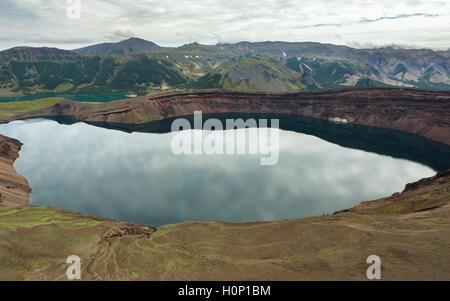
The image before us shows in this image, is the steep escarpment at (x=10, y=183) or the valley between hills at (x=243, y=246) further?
the steep escarpment at (x=10, y=183)

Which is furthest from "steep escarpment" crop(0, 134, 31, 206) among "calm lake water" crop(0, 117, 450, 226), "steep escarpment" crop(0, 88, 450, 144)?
"steep escarpment" crop(0, 88, 450, 144)

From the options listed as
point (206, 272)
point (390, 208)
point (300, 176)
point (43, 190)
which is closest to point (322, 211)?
point (390, 208)

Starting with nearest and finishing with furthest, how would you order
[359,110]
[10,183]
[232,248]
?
1. [232,248]
2. [10,183]
3. [359,110]

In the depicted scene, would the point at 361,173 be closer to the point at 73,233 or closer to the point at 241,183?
the point at 241,183

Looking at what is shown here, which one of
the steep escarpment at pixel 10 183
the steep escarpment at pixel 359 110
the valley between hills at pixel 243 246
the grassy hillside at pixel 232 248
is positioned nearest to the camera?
the grassy hillside at pixel 232 248

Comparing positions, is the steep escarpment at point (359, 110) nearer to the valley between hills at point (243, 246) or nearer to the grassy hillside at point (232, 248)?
the valley between hills at point (243, 246)

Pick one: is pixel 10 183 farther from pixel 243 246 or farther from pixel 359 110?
pixel 359 110

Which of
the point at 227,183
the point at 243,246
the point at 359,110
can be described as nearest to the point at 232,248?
the point at 243,246

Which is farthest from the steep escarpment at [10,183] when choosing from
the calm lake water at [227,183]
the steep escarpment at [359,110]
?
the steep escarpment at [359,110]

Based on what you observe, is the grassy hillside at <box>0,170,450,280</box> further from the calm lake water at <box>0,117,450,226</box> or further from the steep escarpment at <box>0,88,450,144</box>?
the steep escarpment at <box>0,88,450,144</box>
